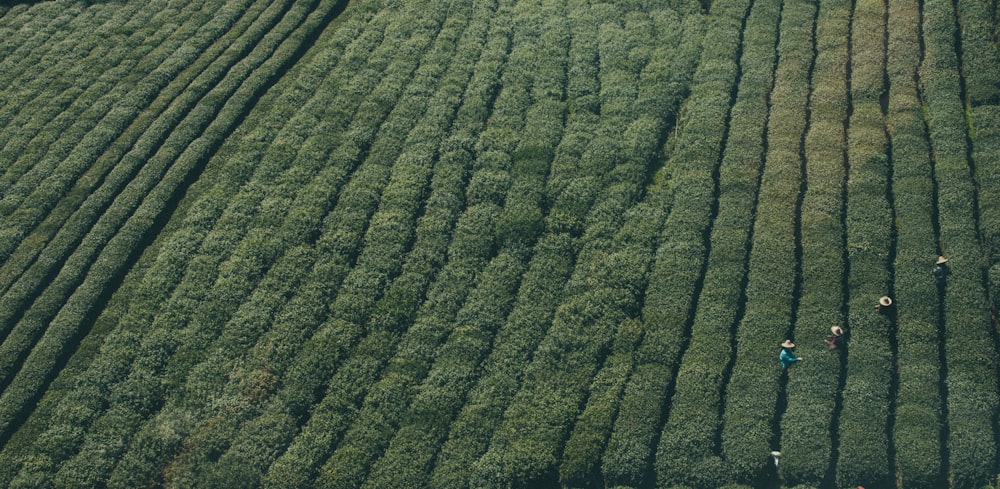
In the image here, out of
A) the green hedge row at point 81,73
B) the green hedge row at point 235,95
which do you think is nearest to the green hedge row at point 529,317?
the green hedge row at point 235,95

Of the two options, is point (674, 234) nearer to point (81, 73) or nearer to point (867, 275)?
point (867, 275)

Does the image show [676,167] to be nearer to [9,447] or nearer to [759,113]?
[759,113]

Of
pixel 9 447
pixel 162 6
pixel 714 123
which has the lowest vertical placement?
pixel 9 447

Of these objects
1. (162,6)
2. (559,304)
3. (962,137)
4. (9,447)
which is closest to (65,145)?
(162,6)

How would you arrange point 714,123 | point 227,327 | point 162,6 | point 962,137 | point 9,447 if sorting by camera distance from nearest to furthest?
point 9,447
point 227,327
point 962,137
point 714,123
point 162,6

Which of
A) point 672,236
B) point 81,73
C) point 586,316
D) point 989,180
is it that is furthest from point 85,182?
Answer: point 989,180

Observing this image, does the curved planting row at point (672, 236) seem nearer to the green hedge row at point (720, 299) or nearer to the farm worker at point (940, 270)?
the green hedge row at point (720, 299)

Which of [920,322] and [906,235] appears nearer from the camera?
[920,322]
